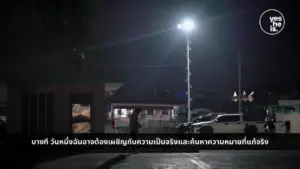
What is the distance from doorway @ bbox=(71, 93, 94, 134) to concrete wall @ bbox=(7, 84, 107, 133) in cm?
17

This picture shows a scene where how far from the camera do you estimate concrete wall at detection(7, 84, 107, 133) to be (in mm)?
24047

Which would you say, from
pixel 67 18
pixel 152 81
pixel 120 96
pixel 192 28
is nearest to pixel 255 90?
pixel 152 81

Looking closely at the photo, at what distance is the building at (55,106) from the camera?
947 inches

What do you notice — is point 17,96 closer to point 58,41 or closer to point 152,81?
point 58,41

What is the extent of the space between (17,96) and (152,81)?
119ft

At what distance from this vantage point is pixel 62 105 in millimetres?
24281

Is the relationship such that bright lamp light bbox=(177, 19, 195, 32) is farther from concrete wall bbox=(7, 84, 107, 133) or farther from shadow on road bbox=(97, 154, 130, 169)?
shadow on road bbox=(97, 154, 130, 169)

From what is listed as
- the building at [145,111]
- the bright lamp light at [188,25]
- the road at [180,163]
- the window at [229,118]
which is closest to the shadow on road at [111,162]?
the road at [180,163]

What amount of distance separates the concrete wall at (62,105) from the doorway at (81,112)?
0.17m

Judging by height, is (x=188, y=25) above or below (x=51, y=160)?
above

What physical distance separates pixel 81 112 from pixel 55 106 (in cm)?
131

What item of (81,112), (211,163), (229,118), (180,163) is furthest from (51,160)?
(229,118)
